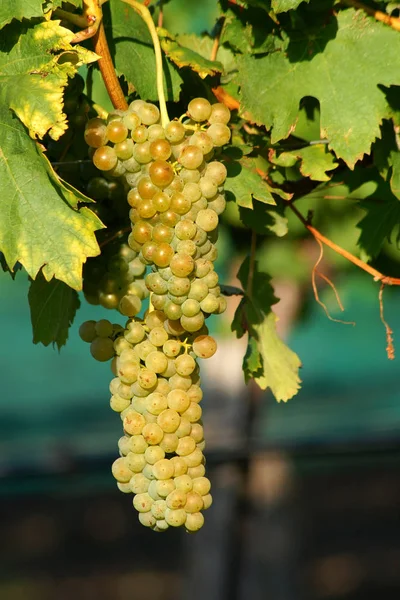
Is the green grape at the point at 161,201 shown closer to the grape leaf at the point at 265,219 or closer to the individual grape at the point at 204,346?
the individual grape at the point at 204,346

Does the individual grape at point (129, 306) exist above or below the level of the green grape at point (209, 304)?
below

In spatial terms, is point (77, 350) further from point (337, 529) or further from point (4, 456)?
point (337, 529)

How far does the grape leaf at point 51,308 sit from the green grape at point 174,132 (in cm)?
31

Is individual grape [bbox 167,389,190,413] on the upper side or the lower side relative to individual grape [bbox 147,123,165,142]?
lower

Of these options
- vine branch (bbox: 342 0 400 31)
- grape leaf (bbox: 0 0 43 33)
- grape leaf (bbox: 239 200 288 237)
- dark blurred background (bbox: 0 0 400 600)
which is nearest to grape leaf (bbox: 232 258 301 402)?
grape leaf (bbox: 239 200 288 237)

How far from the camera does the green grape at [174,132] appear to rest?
3.51ft

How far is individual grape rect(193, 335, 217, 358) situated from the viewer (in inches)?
44.5

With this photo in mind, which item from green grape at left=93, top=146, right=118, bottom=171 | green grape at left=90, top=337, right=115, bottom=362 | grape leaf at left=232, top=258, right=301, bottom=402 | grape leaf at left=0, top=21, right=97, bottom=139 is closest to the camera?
grape leaf at left=0, top=21, right=97, bottom=139

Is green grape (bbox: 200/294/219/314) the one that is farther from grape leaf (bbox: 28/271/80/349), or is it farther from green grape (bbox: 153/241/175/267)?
grape leaf (bbox: 28/271/80/349)

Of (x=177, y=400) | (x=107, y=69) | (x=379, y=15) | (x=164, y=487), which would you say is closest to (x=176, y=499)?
(x=164, y=487)

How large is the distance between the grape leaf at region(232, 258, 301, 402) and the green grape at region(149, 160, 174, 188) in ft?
1.32

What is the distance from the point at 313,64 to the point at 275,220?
0.24 metres

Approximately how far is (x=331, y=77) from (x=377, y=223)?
0.96ft

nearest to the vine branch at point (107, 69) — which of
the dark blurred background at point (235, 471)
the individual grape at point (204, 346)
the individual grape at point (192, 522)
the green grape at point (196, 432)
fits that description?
the individual grape at point (204, 346)
